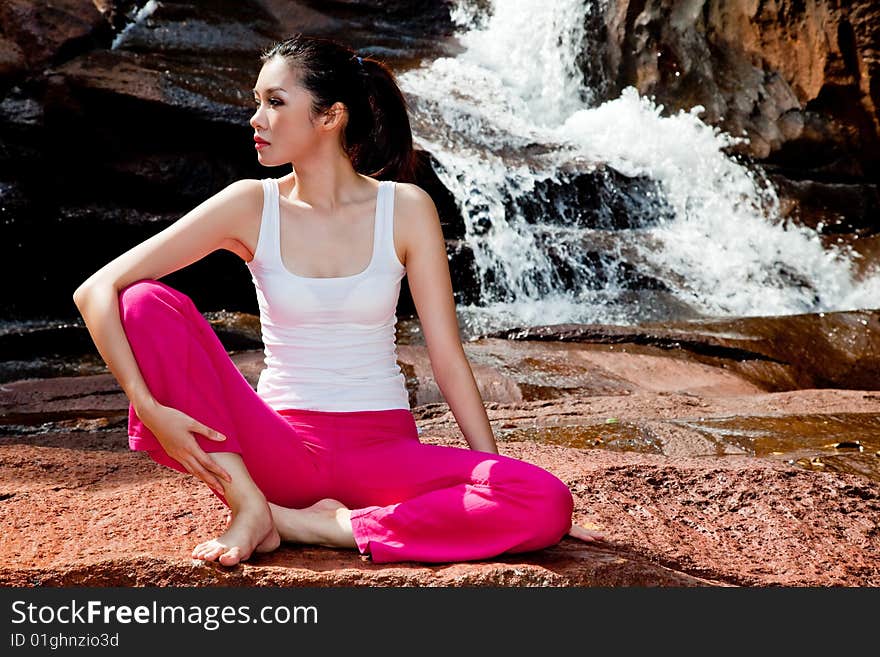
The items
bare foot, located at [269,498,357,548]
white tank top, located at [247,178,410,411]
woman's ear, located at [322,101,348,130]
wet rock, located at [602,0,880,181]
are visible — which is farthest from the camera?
wet rock, located at [602,0,880,181]

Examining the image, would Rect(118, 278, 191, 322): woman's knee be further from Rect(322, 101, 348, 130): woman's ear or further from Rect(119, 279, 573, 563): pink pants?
Rect(322, 101, 348, 130): woman's ear

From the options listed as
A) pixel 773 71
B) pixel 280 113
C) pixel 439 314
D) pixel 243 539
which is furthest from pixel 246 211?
pixel 773 71

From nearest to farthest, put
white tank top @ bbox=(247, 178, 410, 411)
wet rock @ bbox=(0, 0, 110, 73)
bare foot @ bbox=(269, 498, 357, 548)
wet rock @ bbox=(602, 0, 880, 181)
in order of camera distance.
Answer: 1. bare foot @ bbox=(269, 498, 357, 548)
2. white tank top @ bbox=(247, 178, 410, 411)
3. wet rock @ bbox=(0, 0, 110, 73)
4. wet rock @ bbox=(602, 0, 880, 181)

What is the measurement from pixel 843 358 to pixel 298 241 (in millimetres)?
5050

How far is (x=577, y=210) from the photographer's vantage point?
9.27 m

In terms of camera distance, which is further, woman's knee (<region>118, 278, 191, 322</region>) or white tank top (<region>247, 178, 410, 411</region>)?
white tank top (<region>247, 178, 410, 411</region>)

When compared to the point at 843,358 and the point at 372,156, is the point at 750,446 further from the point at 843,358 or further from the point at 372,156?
the point at 843,358

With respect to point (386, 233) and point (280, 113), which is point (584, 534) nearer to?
point (386, 233)

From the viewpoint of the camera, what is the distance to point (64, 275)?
8.52 m

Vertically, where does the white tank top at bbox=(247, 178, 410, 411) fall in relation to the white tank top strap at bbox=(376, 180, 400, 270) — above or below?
below

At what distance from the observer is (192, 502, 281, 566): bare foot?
238cm

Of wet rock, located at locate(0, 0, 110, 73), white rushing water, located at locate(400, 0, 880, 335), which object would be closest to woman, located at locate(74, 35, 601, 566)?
white rushing water, located at locate(400, 0, 880, 335)

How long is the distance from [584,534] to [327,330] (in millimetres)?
827

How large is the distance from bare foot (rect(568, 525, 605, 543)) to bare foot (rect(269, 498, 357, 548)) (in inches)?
22.1
